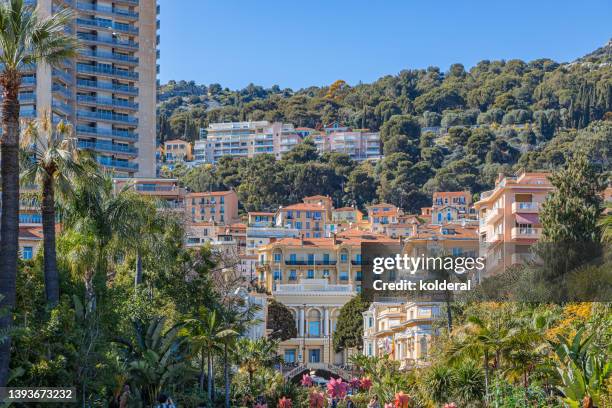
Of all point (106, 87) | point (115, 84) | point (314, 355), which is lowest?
point (314, 355)

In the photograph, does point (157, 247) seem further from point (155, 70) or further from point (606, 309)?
point (155, 70)

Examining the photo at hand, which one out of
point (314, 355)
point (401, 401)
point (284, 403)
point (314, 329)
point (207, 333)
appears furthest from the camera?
point (314, 329)

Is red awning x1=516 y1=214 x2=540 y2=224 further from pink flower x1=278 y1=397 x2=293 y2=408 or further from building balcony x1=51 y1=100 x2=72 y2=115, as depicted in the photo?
building balcony x1=51 y1=100 x2=72 y2=115

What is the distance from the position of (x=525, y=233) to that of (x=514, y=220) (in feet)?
7.57

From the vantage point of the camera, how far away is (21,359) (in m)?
34.3

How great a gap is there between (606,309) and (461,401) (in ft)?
24.0

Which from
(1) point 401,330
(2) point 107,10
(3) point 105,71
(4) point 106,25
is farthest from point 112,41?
(1) point 401,330

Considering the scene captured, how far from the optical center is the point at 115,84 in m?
120

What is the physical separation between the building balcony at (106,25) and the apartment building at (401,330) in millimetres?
41359

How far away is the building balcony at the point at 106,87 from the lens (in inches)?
4656

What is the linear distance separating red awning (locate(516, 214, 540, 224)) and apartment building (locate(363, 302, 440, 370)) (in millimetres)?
10906

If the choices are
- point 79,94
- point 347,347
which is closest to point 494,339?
point 347,347

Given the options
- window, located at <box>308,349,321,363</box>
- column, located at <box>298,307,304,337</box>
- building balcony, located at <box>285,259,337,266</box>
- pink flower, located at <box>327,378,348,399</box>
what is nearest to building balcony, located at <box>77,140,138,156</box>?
column, located at <box>298,307,304,337</box>

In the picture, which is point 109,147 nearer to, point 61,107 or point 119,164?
point 119,164
